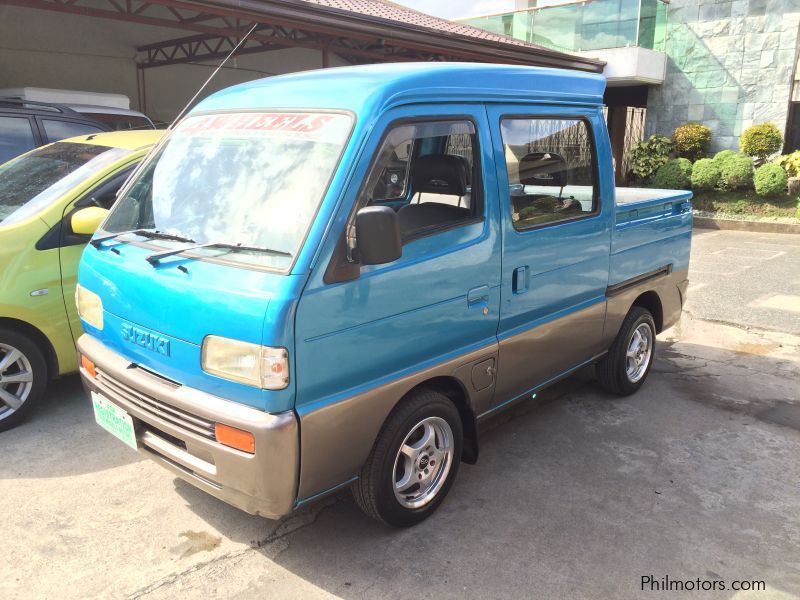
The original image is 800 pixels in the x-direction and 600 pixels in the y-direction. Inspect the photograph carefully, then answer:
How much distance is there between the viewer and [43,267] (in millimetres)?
3959

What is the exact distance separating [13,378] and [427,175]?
9.18 feet

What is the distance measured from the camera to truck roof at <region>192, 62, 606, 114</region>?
2721mm

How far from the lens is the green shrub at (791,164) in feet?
43.3

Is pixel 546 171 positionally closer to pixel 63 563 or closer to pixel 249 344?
pixel 249 344

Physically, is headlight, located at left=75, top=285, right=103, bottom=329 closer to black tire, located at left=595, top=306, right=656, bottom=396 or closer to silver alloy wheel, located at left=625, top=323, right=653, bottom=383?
black tire, located at left=595, top=306, right=656, bottom=396

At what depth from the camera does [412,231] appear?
2.83 meters

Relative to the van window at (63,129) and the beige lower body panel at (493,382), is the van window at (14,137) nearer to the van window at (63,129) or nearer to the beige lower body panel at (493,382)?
the van window at (63,129)

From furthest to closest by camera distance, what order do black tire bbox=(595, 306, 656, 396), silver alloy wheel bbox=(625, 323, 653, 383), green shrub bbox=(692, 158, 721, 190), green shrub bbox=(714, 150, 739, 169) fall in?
green shrub bbox=(714, 150, 739, 169), green shrub bbox=(692, 158, 721, 190), silver alloy wheel bbox=(625, 323, 653, 383), black tire bbox=(595, 306, 656, 396)

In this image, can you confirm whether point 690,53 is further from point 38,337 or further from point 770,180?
point 38,337

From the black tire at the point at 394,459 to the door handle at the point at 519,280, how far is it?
713 mm

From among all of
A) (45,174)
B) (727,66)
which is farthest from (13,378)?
(727,66)

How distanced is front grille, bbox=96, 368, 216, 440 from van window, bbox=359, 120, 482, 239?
3.68 ft

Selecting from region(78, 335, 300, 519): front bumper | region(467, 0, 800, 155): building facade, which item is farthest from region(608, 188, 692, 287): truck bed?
region(467, 0, 800, 155): building facade

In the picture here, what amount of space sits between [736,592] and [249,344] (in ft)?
7.50
